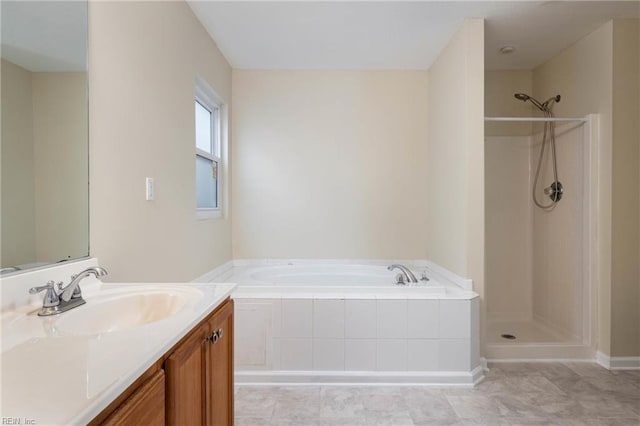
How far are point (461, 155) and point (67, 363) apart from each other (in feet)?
7.79

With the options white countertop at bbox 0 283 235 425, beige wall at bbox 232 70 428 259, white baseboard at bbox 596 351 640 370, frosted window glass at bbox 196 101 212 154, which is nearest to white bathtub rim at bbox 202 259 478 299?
beige wall at bbox 232 70 428 259

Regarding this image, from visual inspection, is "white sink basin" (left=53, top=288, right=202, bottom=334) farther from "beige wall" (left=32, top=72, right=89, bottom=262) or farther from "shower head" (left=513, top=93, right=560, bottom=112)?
"shower head" (left=513, top=93, right=560, bottom=112)

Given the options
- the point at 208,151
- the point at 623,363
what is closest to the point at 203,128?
the point at 208,151

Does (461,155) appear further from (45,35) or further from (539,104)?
(45,35)

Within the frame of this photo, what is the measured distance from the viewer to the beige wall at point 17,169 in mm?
921

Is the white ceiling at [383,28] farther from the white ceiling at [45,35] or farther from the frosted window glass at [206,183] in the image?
the white ceiling at [45,35]

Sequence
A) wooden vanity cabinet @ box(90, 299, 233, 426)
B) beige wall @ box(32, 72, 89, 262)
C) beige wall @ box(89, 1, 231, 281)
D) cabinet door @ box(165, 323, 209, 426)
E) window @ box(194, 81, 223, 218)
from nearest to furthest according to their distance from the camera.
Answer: wooden vanity cabinet @ box(90, 299, 233, 426) → cabinet door @ box(165, 323, 209, 426) → beige wall @ box(32, 72, 89, 262) → beige wall @ box(89, 1, 231, 281) → window @ box(194, 81, 223, 218)

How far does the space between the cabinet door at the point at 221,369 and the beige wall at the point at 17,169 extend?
600mm

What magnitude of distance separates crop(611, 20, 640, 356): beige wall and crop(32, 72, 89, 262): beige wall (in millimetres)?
3155

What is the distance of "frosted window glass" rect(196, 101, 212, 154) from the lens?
254 cm

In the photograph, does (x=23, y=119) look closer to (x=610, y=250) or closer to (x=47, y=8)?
(x=47, y=8)

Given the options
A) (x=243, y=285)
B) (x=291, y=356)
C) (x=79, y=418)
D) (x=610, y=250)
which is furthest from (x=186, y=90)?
(x=610, y=250)

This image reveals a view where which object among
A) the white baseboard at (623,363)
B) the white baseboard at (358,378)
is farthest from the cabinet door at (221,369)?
the white baseboard at (623,363)

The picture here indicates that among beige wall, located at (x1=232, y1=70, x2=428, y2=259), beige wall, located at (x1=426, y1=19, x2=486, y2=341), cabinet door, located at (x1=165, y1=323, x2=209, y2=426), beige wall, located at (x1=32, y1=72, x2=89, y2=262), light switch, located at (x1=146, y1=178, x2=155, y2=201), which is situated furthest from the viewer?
beige wall, located at (x1=232, y1=70, x2=428, y2=259)
